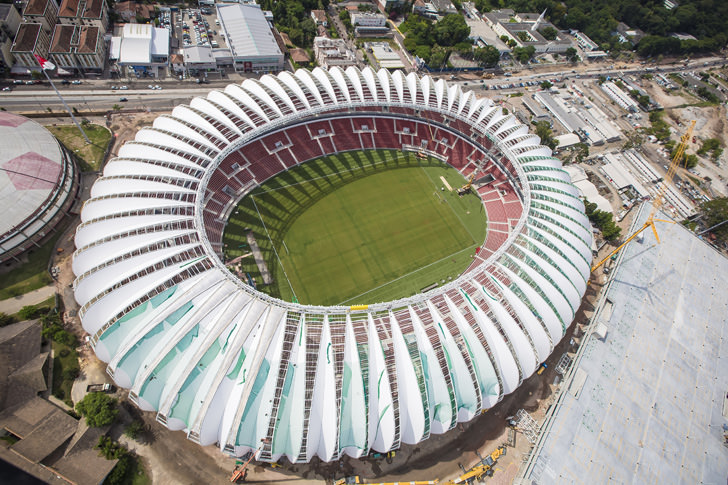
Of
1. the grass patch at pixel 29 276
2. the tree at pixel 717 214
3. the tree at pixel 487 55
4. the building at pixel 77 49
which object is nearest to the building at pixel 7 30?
the building at pixel 77 49

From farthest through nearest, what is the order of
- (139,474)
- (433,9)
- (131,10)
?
1. (433,9)
2. (131,10)
3. (139,474)

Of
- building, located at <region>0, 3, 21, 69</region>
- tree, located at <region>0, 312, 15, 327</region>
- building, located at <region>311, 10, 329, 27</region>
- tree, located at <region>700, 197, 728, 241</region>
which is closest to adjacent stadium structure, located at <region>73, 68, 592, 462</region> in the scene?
tree, located at <region>0, 312, 15, 327</region>

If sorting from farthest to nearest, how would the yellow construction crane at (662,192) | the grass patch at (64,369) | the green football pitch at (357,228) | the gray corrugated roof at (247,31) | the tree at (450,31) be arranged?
the tree at (450,31), the gray corrugated roof at (247,31), the yellow construction crane at (662,192), the green football pitch at (357,228), the grass patch at (64,369)

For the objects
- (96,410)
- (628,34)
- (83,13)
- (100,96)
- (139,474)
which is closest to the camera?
(139,474)

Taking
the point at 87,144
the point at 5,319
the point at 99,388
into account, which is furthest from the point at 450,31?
the point at 5,319

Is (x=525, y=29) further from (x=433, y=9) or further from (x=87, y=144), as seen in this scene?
(x=87, y=144)

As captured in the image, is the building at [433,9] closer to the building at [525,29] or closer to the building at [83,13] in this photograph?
the building at [525,29]

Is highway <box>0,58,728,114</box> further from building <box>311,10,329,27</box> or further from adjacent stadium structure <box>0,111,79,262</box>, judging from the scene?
building <box>311,10,329,27</box>
